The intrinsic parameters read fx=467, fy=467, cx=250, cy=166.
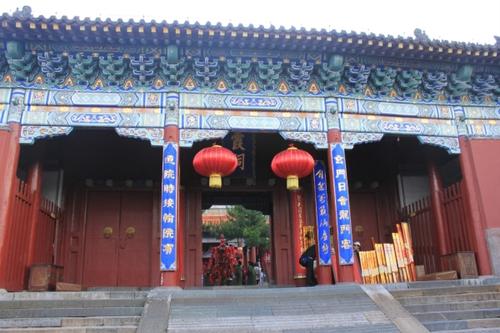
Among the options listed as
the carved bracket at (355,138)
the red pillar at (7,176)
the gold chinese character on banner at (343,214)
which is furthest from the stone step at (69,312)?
the carved bracket at (355,138)

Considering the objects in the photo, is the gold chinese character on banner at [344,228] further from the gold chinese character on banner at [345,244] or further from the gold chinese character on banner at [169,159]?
the gold chinese character on banner at [169,159]

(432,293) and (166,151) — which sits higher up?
(166,151)

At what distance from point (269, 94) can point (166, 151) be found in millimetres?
2183

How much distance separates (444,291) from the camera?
6.75 meters

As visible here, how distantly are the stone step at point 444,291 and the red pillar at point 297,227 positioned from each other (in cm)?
357

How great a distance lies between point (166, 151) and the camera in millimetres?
7949

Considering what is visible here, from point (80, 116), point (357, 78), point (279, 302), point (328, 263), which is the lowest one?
point (279, 302)

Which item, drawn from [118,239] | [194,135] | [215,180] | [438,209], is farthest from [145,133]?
[438,209]

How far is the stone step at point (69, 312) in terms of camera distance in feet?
18.7

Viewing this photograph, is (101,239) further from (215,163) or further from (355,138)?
(355,138)

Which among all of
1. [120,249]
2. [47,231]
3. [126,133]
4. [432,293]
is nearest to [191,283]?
[120,249]

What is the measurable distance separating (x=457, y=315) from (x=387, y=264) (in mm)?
3168

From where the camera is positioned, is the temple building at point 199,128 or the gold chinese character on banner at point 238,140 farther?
the gold chinese character on banner at point 238,140

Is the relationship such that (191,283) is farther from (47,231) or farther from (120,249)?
(47,231)
